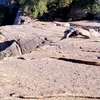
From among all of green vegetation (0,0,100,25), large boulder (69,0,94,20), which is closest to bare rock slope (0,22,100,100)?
green vegetation (0,0,100,25)

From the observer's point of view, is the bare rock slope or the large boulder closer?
the bare rock slope

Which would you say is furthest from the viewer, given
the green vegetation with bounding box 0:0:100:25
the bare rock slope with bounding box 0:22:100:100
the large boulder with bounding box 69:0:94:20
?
the large boulder with bounding box 69:0:94:20

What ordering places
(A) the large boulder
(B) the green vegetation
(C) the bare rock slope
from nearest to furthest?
(C) the bare rock slope < (B) the green vegetation < (A) the large boulder

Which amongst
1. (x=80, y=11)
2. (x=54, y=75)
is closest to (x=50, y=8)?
(x=80, y=11)

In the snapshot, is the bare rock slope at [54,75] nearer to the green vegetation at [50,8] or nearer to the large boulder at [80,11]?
the green vegetation at [50,8]

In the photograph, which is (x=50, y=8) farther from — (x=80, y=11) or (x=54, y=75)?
(x=54, y=75)

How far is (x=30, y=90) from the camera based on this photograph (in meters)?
6.24

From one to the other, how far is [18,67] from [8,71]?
73 centimetres

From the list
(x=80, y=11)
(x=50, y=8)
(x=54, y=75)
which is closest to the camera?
(x=54, y=75)

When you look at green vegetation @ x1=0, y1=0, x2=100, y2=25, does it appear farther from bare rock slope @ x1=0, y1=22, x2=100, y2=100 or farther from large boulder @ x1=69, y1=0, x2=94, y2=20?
bare rock slope @ x1=0, y1=22, x2=100, y2=100

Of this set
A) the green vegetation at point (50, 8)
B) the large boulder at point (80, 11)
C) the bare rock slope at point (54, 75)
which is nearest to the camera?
the bare rock slope at point (54, 75)

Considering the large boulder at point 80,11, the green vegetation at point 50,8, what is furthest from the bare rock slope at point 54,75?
the large boulder at point 80,11

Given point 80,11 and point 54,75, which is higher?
point 80,11

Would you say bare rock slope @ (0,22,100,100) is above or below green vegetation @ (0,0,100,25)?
below
